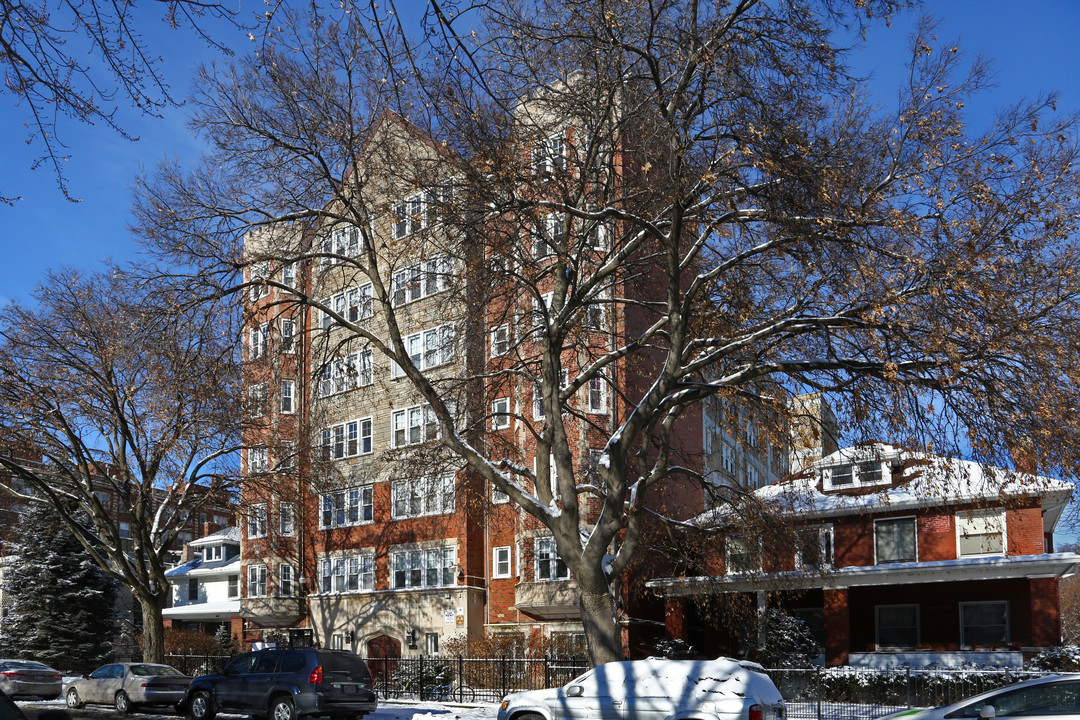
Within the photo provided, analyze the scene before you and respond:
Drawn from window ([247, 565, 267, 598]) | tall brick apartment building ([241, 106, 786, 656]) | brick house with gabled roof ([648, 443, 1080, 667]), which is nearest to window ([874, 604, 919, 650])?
brick house with gabled roof ([648, 443, 1080, 667])

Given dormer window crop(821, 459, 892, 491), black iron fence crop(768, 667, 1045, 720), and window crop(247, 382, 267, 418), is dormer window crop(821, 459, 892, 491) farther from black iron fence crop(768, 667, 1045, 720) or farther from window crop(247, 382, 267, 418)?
window crop(247, 382, 267, 418)

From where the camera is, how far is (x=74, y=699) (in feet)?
95.1

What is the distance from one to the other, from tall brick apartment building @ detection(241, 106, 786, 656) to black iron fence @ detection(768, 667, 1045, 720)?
5.95m

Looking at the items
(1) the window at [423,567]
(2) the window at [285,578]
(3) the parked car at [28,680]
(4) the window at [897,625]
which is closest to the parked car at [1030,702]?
(4) the window at [897,625]

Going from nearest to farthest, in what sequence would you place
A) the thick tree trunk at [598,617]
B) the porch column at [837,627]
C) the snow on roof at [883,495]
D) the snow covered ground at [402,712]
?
1. the thick tree trunk at [598,617]
2. the snow covered ground at [402,712]
3. the snow on roof at [883,495]
4. the porch column at [837,627]

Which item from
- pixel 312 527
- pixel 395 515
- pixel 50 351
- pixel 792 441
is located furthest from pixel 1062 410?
pixel 312 527

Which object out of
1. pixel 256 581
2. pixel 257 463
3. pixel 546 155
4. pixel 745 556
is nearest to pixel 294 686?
pixel 546 155

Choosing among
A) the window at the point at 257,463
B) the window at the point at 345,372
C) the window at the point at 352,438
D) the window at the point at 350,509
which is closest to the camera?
the window at the point at 345,372

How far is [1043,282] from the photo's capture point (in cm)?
1574

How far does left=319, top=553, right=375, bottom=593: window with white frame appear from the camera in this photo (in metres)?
42.9

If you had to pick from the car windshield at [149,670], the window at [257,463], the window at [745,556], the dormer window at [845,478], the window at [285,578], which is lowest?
the car windshield at [149,670]

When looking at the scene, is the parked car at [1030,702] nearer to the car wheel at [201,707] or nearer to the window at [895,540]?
the car wheel at [201,707]

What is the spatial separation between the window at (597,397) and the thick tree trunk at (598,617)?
620 inches

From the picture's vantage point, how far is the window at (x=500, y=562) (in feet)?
126
